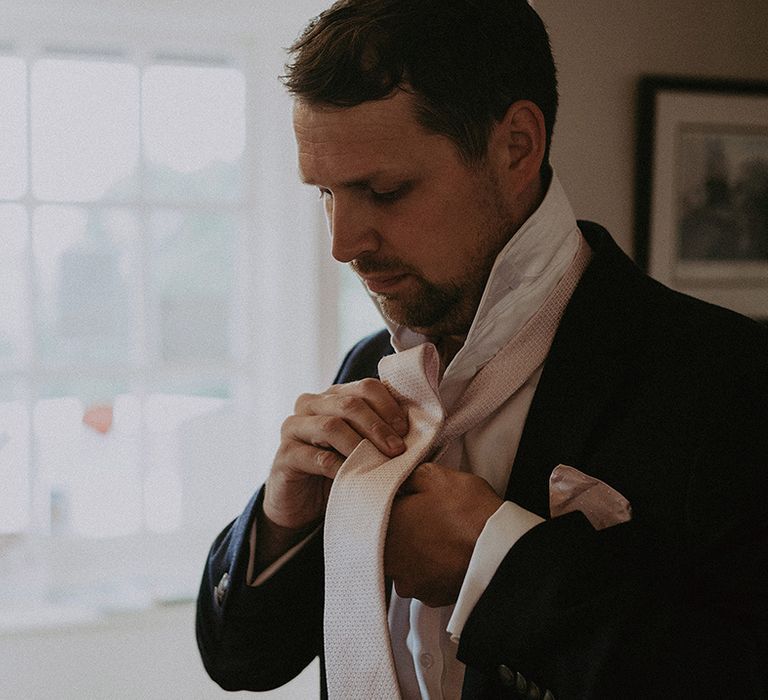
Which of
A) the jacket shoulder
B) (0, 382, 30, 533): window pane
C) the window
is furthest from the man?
(0, 382, 30, 533): window pane

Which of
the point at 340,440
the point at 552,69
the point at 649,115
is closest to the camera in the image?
the point at 340,440

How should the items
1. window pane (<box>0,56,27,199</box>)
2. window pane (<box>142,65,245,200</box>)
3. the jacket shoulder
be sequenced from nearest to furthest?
1. the jacket shoulder
2. window pane (<box>0,56,27,199</box>)
3. window pane (<box>142,65,245,200</box>)

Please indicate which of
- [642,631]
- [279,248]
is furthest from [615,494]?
[279,248]

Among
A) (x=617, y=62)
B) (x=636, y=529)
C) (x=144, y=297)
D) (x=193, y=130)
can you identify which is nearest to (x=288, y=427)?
(x=636, y=529)

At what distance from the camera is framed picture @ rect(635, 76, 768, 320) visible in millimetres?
1838

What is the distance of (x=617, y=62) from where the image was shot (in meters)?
1.80

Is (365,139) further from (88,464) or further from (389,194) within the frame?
(88,464)

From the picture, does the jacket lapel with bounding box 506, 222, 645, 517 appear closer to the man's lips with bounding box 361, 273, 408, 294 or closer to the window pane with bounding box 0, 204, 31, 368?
the man's lips with bounding box 361, 273, 408, 294

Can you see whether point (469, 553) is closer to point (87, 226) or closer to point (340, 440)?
point (340, 440)

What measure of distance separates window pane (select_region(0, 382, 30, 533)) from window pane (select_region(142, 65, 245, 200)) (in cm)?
67

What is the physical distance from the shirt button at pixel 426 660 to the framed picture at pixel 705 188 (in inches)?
44.1

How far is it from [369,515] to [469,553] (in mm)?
109

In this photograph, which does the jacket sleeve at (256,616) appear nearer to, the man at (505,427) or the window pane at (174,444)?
the man at (505,427)

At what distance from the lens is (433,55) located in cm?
98
